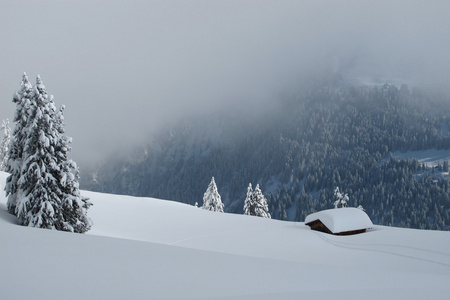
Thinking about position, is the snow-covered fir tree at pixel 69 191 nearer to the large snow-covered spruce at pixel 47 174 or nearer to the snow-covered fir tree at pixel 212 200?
the large snow-covered spruce at pixel 47 174

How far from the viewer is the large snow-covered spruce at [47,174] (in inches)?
672

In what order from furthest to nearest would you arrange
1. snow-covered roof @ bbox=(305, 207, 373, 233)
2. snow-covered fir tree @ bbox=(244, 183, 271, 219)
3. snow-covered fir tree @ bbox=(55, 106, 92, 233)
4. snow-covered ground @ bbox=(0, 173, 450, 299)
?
snow-covered fir tree @ bbox=(244, 183, 271, 219)
snow-covered roof @ bbox=(305, 207, 373, 233)
snow-covered fir tree @ bbox=(55, 106, 92, 233)
snow-covered ground @ bbox=(0, 173, 450, 299)

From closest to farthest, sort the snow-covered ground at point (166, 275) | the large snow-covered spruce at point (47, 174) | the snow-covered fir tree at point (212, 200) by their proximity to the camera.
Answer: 1. the snow-covered ground at point (166, 275)
2. the large snow-covered spruce at point (47, 174)
3. the snow-covered fir tree at point (212, 200)

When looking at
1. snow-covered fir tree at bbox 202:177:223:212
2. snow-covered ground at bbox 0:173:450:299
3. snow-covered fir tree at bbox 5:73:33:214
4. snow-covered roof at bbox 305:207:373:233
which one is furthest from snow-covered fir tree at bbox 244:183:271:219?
snow-covered ground at bbox 0:173:450:299

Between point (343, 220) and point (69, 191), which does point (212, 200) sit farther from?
point (69, 191)

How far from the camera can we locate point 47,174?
17500 millimetres

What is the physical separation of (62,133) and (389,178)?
207593mm

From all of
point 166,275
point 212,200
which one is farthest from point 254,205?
point 166,275

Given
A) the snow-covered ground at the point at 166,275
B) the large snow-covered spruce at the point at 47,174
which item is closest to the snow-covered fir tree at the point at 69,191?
the large snow-covered spruce at the point at 47,174

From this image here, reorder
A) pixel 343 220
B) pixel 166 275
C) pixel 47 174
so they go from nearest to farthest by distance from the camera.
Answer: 1. pixel 166 275
2. pixel 47 174
3. pixel 343 220

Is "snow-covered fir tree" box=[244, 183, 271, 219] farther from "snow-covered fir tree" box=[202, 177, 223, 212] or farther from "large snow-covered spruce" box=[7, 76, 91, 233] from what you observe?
"large snow-covered spruce" box=[7, 76, 91, 233]

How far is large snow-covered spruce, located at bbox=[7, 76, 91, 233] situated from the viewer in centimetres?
1706

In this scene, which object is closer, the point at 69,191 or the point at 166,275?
the point at 166,275

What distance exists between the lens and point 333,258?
21031 mm
